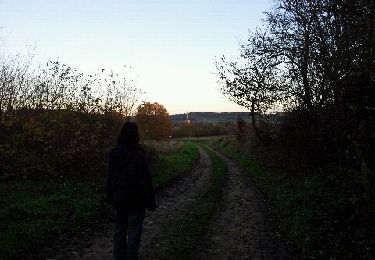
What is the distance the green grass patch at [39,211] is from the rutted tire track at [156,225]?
847mm

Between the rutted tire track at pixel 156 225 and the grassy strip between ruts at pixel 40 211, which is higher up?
the grassy strip between ruts at pixel 40 211

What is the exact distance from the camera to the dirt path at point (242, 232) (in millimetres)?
8656

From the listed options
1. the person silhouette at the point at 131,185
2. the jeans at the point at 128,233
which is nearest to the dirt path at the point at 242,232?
the jeans at the point at 128,233

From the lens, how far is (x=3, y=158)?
50.4ft

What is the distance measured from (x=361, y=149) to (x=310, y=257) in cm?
388

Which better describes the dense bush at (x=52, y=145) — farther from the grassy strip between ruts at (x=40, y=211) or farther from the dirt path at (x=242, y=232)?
the dirt path at (x=242, y=232)

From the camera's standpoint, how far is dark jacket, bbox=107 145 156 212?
641 centimetres

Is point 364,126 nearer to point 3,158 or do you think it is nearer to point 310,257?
point 310,257

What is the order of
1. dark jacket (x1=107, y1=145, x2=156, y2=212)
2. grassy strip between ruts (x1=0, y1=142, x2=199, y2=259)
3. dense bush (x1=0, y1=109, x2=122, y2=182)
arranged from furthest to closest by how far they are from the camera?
dense bush (x1=0, y1=109, x2=122, y2=182) → grassy strip between ruts (x1=0, y1=142, x2=199, y2=259) → dark jacket (x1=107, y1=145, x2=156, y2=212)

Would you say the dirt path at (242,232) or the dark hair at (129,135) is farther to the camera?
the dirt path at (242,232)

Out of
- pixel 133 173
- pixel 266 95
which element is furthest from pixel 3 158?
pixel 266 95

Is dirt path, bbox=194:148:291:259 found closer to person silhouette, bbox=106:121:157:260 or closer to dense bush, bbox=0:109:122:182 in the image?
person silhouette, bbox=106:121:157:260

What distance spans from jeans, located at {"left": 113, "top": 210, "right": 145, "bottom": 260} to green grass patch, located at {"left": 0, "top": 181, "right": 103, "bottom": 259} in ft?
8.72

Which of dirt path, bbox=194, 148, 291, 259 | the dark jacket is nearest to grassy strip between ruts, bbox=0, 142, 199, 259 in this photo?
the dark jacket
